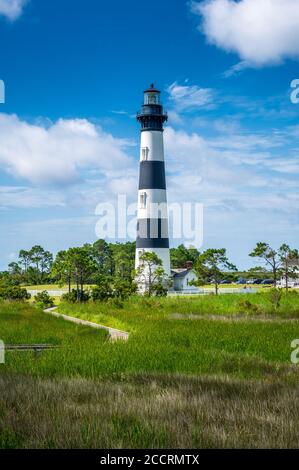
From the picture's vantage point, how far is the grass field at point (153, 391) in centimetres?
761

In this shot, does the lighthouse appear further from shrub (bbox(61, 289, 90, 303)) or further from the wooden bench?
the wooden bench

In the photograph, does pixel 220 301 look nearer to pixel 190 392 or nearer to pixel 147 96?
pixel 147 96

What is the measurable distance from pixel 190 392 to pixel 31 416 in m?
2.94

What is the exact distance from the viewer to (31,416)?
332 inches

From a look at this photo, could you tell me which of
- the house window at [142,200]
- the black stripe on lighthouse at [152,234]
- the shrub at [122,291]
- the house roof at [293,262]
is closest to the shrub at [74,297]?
the shrub at [122,291]

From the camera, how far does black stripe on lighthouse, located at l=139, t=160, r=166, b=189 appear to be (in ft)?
167

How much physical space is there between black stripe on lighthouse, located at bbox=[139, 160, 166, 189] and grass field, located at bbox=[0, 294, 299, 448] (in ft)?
103

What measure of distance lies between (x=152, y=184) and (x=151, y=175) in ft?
2.58

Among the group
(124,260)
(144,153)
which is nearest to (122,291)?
(144,153)

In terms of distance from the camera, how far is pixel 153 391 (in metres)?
10.3

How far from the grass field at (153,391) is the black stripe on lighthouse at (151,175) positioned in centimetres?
3145

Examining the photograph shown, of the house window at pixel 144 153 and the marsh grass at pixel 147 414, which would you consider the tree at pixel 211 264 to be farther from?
the marsh grass at pixel 147 414

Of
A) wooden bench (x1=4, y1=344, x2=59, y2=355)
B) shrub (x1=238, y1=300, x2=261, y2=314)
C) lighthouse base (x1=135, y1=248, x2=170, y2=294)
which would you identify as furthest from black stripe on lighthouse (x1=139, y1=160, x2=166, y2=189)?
wooden bench (x1=4, y1=344, x2=59, y2=355)
